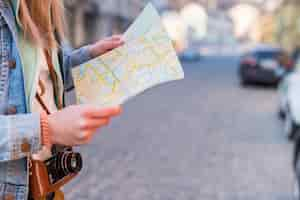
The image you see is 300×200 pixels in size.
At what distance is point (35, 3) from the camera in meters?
1.36

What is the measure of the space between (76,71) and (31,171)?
36 cm

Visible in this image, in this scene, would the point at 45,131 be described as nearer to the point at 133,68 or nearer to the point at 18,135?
the point at 18,135

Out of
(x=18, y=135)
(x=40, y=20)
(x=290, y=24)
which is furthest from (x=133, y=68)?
(x=290, y=24)

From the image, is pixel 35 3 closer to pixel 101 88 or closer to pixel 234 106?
pixel 101 88

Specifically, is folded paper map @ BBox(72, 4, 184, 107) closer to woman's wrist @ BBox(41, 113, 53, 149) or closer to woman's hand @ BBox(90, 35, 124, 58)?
woman's hand @ BBox(90, 35, 124, 58)

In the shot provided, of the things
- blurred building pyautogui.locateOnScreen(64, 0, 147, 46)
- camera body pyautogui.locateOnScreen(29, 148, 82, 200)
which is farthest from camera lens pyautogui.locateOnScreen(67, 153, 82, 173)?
blurred building pyautogui.locateOnScreen(64, 0, 147, 46)

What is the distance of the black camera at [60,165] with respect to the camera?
1.41 meters

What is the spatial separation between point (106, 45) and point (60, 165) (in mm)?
406

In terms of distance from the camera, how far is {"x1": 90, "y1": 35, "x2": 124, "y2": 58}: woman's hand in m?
1.58

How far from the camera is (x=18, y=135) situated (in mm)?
1239

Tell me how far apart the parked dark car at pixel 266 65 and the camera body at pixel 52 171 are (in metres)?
16.0

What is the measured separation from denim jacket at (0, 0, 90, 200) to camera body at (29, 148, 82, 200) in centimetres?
3

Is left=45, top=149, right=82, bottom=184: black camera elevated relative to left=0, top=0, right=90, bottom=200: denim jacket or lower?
lower

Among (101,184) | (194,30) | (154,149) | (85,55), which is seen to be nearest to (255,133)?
(154,149)
